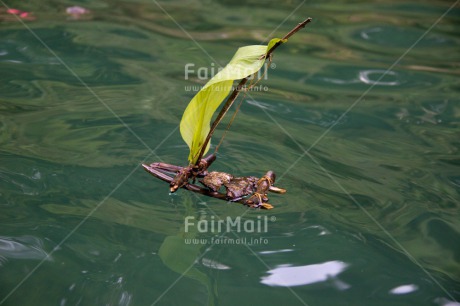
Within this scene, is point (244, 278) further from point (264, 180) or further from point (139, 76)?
point (139, 76)

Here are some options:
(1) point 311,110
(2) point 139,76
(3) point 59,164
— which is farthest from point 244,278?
(2) point 139,76

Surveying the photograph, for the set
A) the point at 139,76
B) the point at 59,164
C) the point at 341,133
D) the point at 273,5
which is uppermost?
the point at 273,5

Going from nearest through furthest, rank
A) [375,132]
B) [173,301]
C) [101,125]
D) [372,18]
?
[173,301], [101,125], [375,132], [372,18]

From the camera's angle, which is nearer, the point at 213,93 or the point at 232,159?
the point at 213,93
